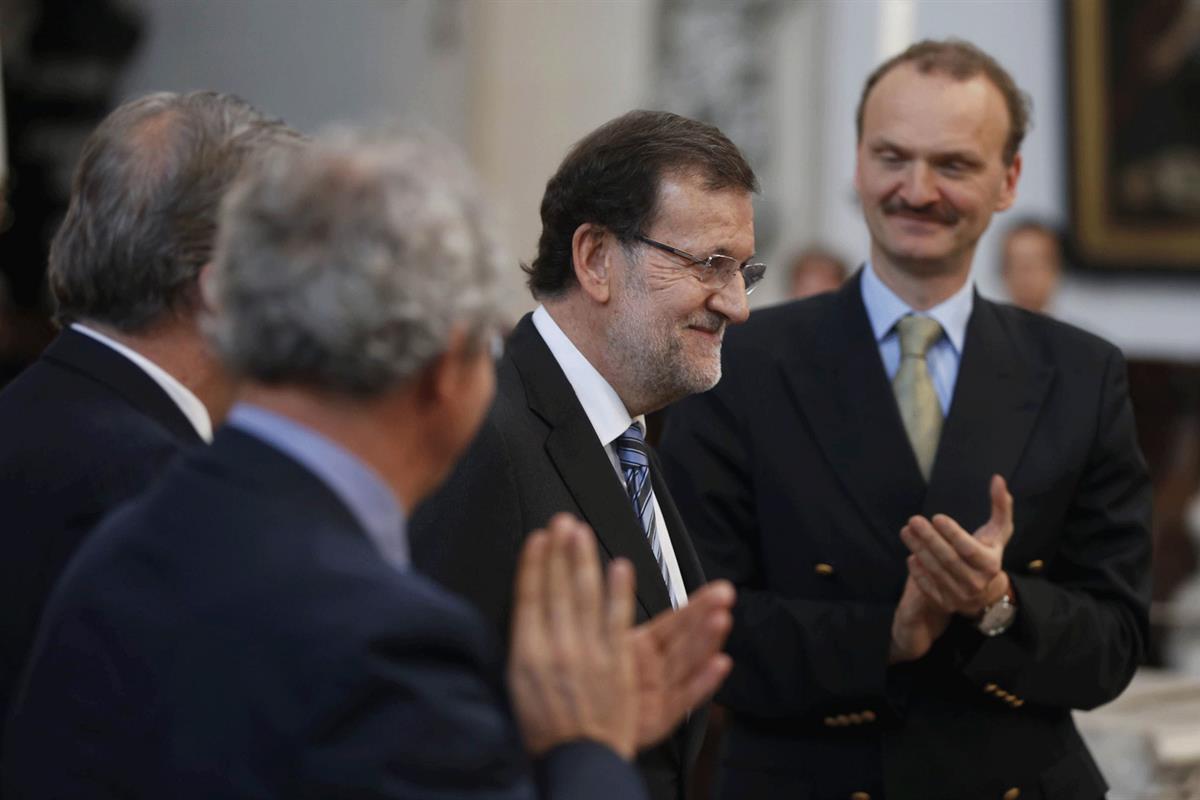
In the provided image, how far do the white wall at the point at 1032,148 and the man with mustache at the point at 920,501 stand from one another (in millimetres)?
6180

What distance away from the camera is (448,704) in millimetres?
1506

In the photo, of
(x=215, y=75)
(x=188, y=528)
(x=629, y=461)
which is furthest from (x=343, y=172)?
(x=215, y=75)

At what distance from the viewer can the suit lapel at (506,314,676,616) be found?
8.33ft

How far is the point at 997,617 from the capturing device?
295 cm

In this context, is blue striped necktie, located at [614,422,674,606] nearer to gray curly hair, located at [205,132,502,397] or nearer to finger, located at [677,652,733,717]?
finger, located at [677,652,733,717]

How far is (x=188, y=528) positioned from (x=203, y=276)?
75 cm

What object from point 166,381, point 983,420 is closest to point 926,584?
point 983,420

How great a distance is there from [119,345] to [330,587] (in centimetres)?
88

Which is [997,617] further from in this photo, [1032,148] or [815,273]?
[1032,148]

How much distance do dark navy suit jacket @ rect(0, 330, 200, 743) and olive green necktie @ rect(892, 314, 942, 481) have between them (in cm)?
152

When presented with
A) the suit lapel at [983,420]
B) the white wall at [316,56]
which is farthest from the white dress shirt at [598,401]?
the white wall at [316,56]

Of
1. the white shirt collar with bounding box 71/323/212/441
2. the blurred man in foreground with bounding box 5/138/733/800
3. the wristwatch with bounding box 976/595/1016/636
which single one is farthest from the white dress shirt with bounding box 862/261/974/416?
the blurred man in foreground with bounding box 5/138/733/800

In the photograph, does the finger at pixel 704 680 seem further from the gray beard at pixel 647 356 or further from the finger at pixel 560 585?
the gray beard at pixel 647 356

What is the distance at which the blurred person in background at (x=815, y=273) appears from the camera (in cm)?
700
